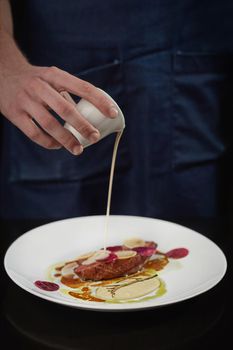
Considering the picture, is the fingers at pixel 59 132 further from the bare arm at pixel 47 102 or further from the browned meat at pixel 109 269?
the browned meat at pixel 109 269

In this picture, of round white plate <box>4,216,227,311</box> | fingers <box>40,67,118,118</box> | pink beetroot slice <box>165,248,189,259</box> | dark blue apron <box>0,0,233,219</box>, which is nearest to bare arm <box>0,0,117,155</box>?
fingers <box>40,67,118,118</box>

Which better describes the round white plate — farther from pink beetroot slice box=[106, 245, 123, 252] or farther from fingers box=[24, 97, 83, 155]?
fingers box=[24, 97, 83, 155]

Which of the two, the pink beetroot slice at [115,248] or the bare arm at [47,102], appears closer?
the bare arm at [47,102]

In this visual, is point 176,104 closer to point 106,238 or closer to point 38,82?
point 106,238

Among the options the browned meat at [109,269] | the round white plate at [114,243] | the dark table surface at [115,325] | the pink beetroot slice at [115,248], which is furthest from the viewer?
the pink beetroot slice at [115,248]

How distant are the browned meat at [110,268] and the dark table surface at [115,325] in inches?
5.2

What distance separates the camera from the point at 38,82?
1.10m

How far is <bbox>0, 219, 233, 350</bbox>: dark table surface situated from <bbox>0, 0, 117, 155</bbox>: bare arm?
0.95 ft

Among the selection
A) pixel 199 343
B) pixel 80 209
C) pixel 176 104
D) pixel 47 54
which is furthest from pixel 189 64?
pixel 199 343

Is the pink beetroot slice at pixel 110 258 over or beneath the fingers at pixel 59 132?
beneath

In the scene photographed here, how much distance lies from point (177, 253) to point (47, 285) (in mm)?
313

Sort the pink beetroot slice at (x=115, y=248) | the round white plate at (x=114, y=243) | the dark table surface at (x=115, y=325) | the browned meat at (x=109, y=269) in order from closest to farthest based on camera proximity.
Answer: the dark table surface at (x=115, y=325)
the round white plate at (x=114, y=243)
the browned meat at (x=109, y=269)
the pink beetroot slice at (x=115, y=248)

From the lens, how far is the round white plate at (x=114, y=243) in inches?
41.6

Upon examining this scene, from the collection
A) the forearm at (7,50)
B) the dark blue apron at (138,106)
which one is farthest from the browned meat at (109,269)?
the dark blue apron at (138,106)
